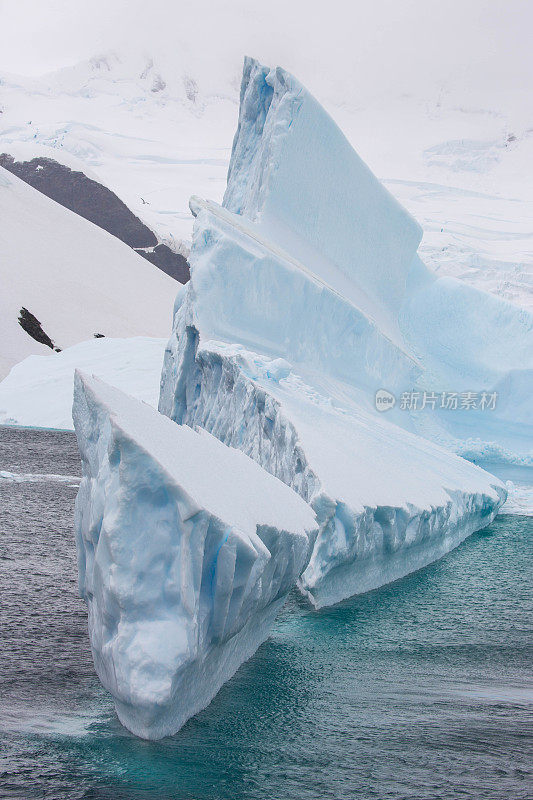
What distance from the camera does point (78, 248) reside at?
155 ft

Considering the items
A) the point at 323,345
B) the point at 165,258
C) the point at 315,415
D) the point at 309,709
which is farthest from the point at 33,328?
the point at 309,709

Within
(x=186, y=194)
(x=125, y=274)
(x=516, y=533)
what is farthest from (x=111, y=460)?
(x=186, y=194)

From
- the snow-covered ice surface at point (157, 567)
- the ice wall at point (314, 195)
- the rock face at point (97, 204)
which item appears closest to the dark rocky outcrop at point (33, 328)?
the rock face at point (97, 204)

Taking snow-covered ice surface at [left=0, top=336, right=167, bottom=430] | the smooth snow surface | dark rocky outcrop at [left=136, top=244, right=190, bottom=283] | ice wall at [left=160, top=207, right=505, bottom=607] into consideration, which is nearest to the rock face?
dark rocky outcrop at [left=136, top=244, right=190, bottom=283]

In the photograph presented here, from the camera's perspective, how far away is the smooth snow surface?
39.3 metres

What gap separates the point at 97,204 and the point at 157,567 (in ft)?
177

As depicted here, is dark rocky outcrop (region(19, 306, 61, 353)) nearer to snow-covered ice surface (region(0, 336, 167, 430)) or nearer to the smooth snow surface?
the smooth snow surface

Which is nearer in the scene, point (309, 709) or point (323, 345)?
point (309, 709)

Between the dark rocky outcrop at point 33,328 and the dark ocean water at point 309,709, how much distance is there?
2977cm

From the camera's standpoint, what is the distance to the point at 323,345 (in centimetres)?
1274

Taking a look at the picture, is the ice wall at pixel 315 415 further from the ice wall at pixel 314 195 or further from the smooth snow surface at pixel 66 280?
the smooth snow surface at pixel 66 280

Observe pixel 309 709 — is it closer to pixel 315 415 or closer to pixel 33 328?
pixel 315 415

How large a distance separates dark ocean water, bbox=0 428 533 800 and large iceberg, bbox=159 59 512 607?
0.91 m

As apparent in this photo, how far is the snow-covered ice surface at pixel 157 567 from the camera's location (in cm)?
399
